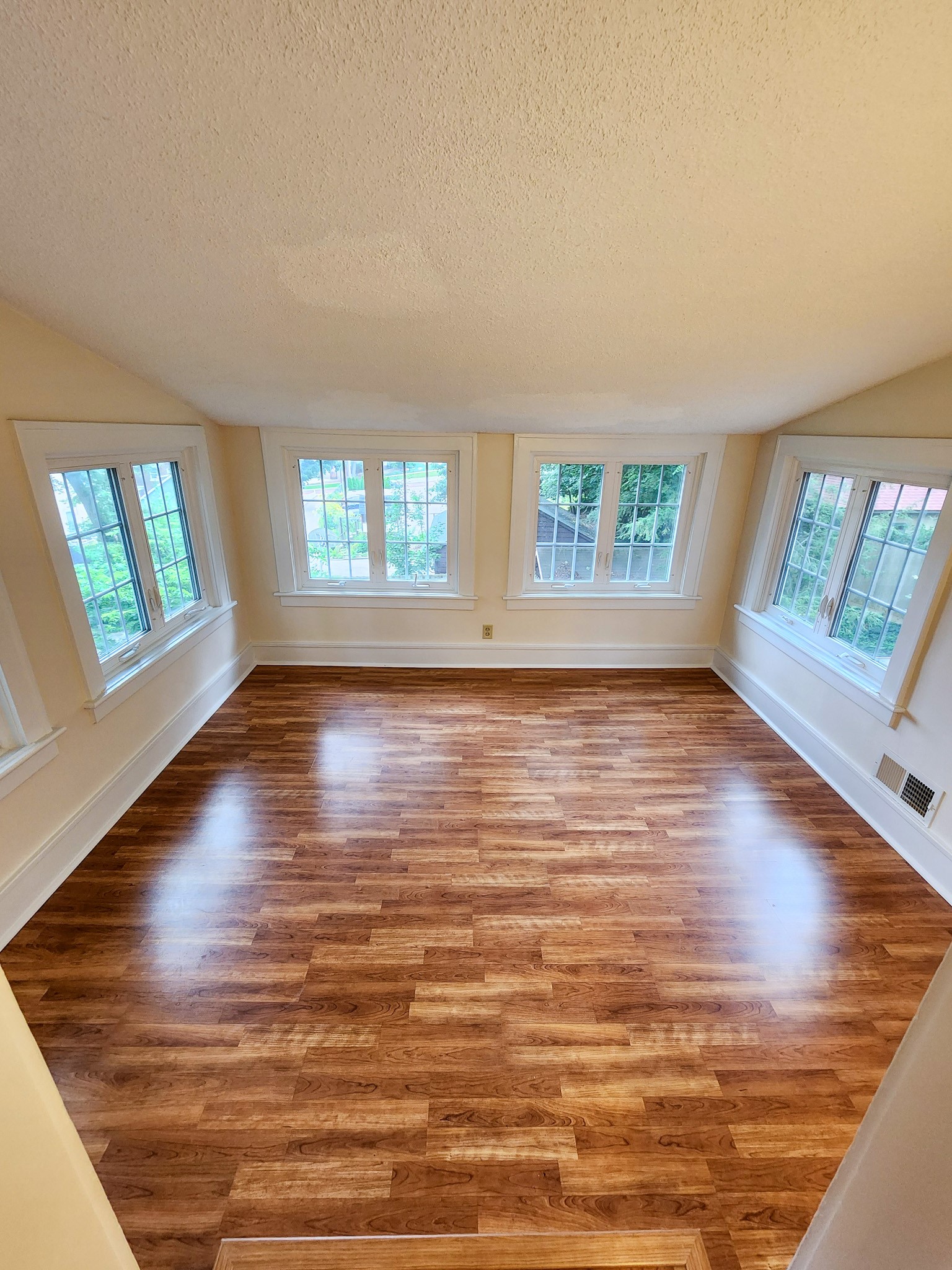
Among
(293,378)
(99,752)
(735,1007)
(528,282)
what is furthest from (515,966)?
(293,378)

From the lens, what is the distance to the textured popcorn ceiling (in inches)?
42.0

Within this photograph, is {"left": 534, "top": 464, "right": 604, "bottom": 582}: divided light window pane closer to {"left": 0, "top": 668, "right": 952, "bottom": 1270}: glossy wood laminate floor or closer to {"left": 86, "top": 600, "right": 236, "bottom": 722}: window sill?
{"left": 0, "top": 668, "right": 952, "bottom": 1270}: glossy wood laminate floor

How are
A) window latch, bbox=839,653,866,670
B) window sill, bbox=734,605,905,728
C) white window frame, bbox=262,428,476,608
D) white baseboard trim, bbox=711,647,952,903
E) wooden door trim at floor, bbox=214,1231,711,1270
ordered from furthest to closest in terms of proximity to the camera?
white window frame, bbox=262,428,476,608 < window latch, bbox=839,653,866,670 < window sill, bbox=734,605,905,728 < white baseboard trim, bbox=711,647,952,903 < wooden door trim at floor, bbox=214,1231,711,1270

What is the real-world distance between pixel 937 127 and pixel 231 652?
3.95 meters

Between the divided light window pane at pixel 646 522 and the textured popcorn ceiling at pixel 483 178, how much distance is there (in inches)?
56.4

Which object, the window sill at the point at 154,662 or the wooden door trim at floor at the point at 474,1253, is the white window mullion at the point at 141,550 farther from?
the wooden door trim at floor at the point at 474,1253

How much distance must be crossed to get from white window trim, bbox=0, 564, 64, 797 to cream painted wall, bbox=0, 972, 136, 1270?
5.84 feet

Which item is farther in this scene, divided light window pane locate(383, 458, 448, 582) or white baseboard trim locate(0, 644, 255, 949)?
divided light window pane locate(383, 458, 448, 582)

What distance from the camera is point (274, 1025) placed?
5.49 feet

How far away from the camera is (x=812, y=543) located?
10.7ft

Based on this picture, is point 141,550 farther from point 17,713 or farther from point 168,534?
point 17,713

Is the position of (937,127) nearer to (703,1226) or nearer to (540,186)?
(540,186)

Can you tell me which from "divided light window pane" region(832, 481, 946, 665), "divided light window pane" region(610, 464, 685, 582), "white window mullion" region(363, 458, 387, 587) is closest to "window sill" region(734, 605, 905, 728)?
"divided light window pane" region(832, 481, 946, 665)

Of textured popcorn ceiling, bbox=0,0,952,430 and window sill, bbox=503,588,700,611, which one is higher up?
textured popcorn ceiling, bbox=0,0,952,430
